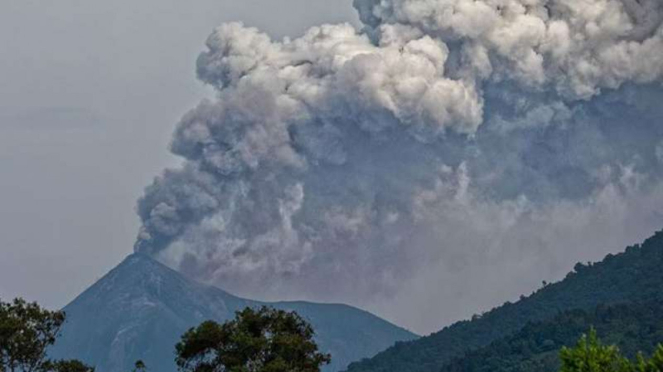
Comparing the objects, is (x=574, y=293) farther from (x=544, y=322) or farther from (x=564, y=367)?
(x=564, y=367)

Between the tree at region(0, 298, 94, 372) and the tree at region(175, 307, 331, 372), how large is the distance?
4293 mm

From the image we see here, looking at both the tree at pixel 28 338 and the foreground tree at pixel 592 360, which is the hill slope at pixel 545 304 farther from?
the foreground tree at pixel 592 360

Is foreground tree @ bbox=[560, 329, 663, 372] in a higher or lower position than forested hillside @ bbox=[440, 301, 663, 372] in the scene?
lower

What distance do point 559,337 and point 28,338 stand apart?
10845 centimetres

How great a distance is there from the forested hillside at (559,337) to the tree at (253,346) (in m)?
85.6

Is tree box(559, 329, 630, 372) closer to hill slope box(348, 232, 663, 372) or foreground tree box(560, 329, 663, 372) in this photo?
foreground tree box(560, 329, 663, 372)

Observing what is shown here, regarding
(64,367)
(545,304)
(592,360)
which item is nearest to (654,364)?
(592,360)

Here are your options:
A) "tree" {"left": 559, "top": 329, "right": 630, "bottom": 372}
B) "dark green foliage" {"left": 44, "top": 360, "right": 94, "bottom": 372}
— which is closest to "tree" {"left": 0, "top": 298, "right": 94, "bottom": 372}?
"dark green foliage" {"left": 44, "top": 360, "right": 94, "bottom": 372}

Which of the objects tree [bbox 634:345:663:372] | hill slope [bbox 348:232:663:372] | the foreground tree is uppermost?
hill slope [bbox 348:232:663:372]

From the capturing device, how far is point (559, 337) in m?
146

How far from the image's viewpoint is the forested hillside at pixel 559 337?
133 meters

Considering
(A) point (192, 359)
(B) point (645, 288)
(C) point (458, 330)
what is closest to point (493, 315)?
(C) point (458, 330)

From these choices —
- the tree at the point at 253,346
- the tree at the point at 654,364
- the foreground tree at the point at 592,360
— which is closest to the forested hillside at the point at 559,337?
the tree at the point at 253,346

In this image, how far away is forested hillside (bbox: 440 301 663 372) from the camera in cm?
13312
